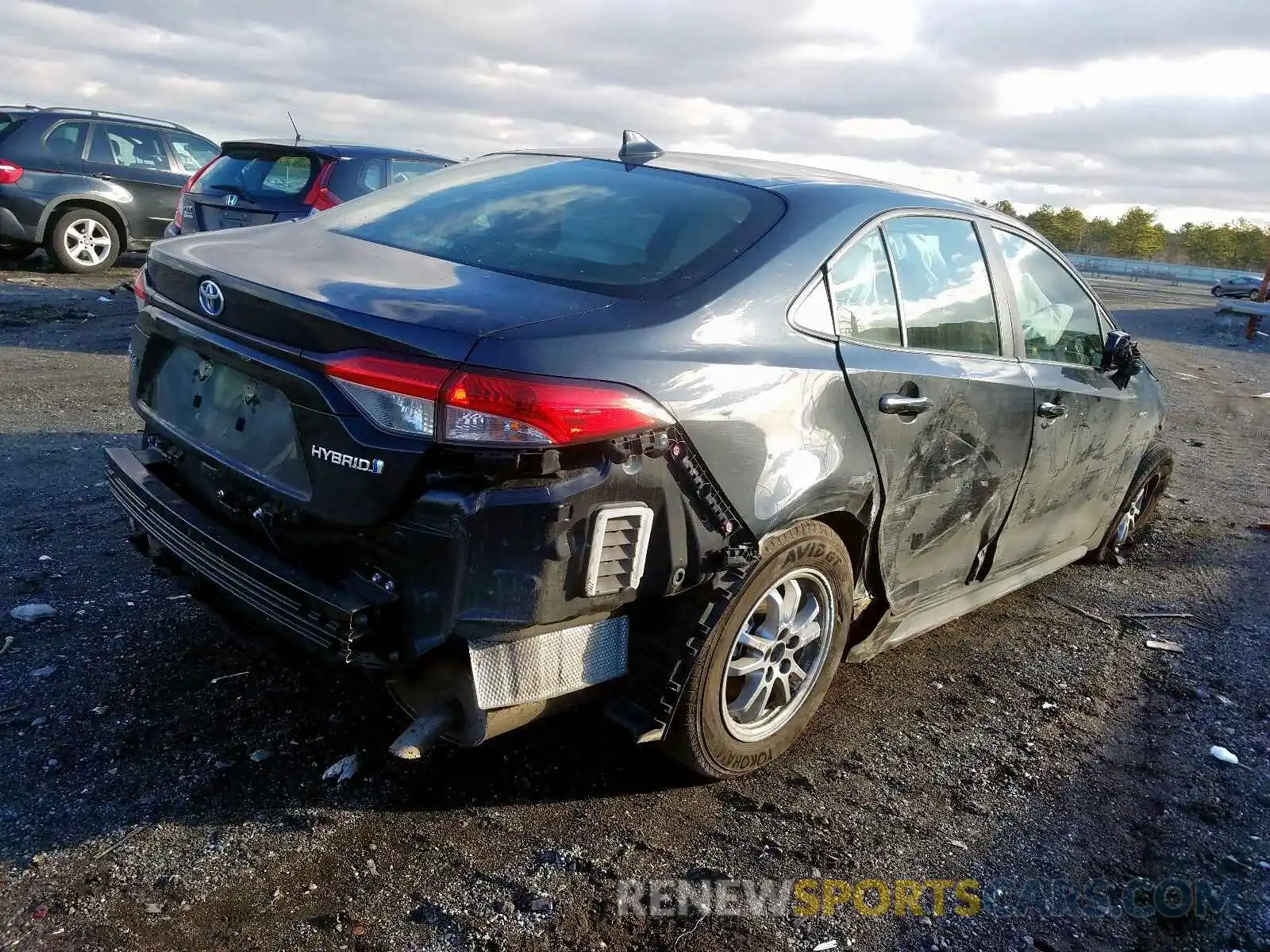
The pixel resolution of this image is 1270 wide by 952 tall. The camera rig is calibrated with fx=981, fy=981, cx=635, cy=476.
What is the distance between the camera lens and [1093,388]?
4137 millimetres

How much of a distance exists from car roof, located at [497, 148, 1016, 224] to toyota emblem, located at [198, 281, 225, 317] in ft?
4.77

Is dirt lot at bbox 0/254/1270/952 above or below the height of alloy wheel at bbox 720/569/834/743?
below

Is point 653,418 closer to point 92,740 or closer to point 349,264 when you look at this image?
point 349,264

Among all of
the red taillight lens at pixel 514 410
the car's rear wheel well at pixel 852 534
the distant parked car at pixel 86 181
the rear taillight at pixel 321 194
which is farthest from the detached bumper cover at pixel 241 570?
the distant parked car at pixel 86 181

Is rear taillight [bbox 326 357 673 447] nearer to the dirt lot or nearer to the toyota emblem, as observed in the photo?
the toyota emblem

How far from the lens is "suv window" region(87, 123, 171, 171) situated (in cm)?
1145

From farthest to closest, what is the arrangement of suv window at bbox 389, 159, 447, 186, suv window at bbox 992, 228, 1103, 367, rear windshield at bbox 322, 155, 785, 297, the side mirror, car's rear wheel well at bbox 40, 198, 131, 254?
1. car's rear wheel well at bbox 40, 198, 131, 254
2. suv window at bbox 389, 159, 447, 186
3. the side mirror
4. suv window at bbox 992, 228, 1103, 367
5. rear windshield at bbox 322, 155, 785, 297

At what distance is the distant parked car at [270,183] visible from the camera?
26.4 ft

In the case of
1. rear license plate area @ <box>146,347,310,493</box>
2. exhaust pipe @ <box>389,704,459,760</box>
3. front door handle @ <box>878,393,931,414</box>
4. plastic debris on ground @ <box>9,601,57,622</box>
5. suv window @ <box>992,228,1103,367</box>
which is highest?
suv window @ <box>992,228,1103,367</box>

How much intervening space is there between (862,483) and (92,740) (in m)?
2.35

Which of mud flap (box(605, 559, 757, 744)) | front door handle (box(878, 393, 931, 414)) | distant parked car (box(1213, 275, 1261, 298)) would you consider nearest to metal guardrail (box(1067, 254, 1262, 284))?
distant parked car (box(1213, 275, 1261, 298))

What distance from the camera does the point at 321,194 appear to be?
8125 mm

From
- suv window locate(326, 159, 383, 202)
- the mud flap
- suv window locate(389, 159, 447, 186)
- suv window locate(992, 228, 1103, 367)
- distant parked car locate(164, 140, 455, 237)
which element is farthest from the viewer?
suv window locate(389, 159, 447, 186)

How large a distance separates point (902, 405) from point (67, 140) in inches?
453
